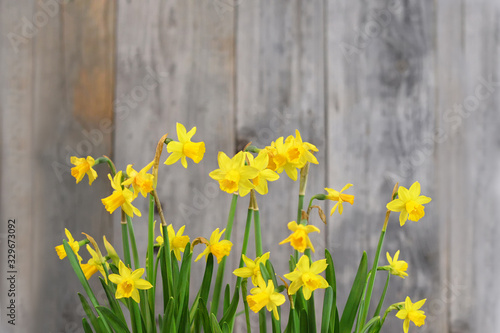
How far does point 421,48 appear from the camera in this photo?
1052 millimetres

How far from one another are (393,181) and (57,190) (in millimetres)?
831

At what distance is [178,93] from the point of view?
1.03 metres

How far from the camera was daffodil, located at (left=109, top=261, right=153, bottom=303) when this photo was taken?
581 millimetres

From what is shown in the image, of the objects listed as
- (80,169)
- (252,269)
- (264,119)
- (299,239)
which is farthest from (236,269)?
(264,119)

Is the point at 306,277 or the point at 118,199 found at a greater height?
the point at 118,199

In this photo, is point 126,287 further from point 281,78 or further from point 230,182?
point 281,78

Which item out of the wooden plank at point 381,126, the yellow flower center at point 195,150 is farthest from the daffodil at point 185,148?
the wooden plank at point 381,126

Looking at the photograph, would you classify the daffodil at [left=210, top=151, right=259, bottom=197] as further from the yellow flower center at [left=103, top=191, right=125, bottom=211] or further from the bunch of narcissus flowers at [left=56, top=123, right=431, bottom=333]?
the yellow flower center at [left=103, top=191, right=125, bottom=211]

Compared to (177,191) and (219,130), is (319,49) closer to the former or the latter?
(219,130)

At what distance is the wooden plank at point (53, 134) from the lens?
39.6 inches

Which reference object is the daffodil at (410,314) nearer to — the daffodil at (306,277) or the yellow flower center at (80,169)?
the daffodil at (306,277)

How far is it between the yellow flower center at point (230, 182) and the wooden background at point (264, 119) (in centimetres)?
46

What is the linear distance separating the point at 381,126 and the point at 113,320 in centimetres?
75

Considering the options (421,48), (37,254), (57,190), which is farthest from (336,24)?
(37,254)
